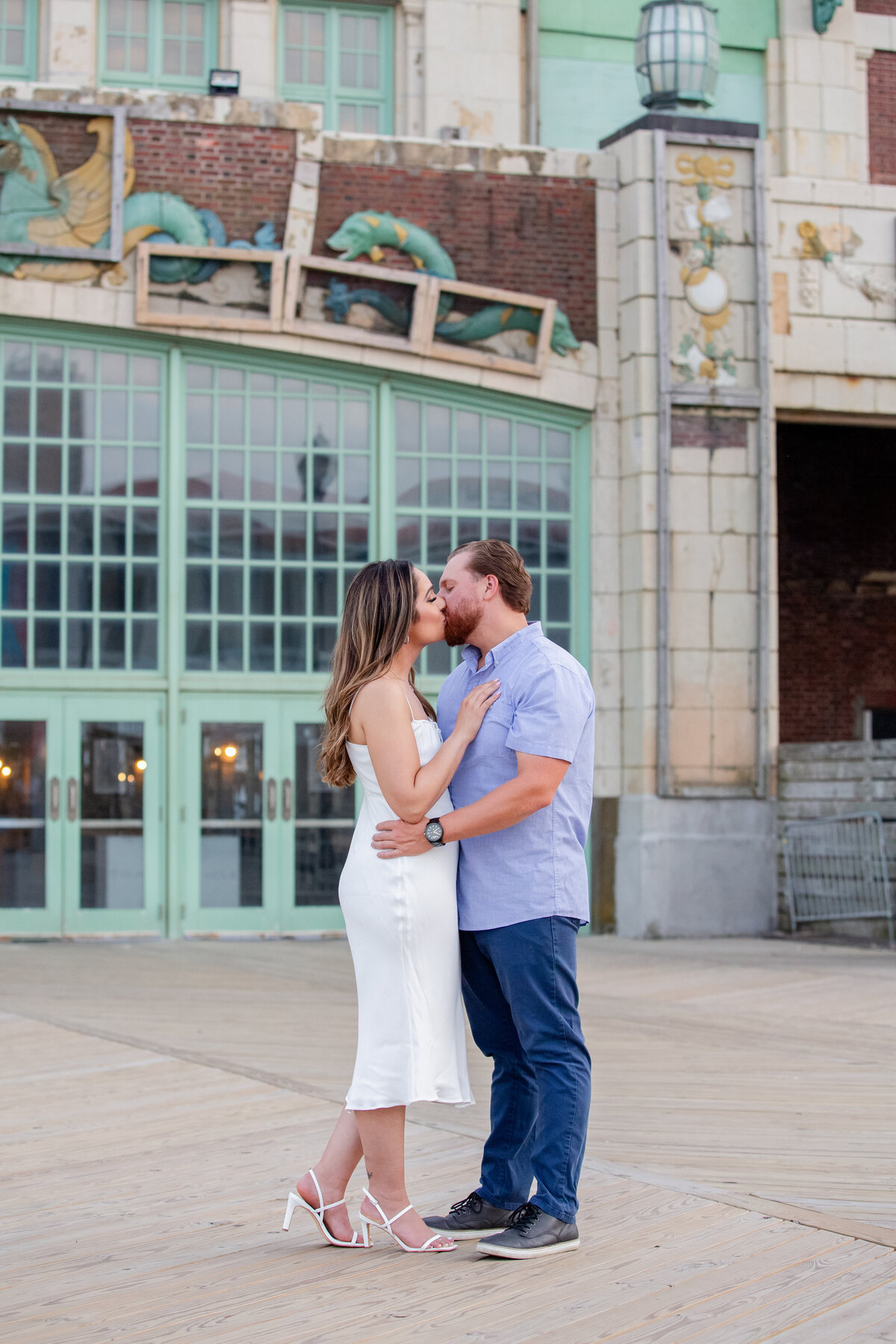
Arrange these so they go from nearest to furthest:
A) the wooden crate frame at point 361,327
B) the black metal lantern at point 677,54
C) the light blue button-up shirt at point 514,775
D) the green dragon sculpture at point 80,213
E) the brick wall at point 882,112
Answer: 1. the light blue button-up shirt at point 514,775
2. the green dragon sculpture at point 80,213
3. the wooden crate frame at point 361,327
4. the black metal lantern at point 677,54
5. the brick wall at point 882,112

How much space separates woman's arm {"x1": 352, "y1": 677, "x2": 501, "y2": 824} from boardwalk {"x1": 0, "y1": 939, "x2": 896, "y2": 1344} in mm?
1125

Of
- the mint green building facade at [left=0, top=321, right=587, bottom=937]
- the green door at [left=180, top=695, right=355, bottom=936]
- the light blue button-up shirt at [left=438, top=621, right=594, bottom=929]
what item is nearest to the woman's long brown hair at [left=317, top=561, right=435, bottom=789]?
the light blue button-up shirt at [left=438, top=621, right=594, bottom=929]

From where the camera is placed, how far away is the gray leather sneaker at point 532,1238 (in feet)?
12.2

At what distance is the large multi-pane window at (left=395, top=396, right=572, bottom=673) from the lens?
13.0 meters

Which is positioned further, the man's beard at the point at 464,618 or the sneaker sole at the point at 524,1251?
the man's beard at the point at 464,618

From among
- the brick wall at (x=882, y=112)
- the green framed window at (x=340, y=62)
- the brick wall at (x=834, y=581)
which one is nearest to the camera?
the green framed window at (x=340, y=62)

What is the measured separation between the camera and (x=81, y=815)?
12.4 meters

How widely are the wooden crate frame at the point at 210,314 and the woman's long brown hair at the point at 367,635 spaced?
29.1 feet

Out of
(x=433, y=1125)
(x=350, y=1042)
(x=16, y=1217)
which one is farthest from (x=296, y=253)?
(x=16, y=1217)

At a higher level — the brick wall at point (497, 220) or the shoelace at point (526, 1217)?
the brick wall at point (497, 220)

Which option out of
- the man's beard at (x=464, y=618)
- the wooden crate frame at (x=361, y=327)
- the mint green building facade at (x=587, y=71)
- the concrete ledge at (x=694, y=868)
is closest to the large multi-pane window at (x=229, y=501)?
the wooden crate frame at (x=361, y=327)

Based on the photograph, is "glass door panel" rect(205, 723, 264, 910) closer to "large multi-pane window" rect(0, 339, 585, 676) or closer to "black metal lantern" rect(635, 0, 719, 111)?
"large multi-pane window" rect(0, 339, 585, 676)

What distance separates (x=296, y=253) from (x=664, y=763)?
510 cm

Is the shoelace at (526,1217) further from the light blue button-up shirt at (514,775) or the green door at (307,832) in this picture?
the green door at (307,832)
